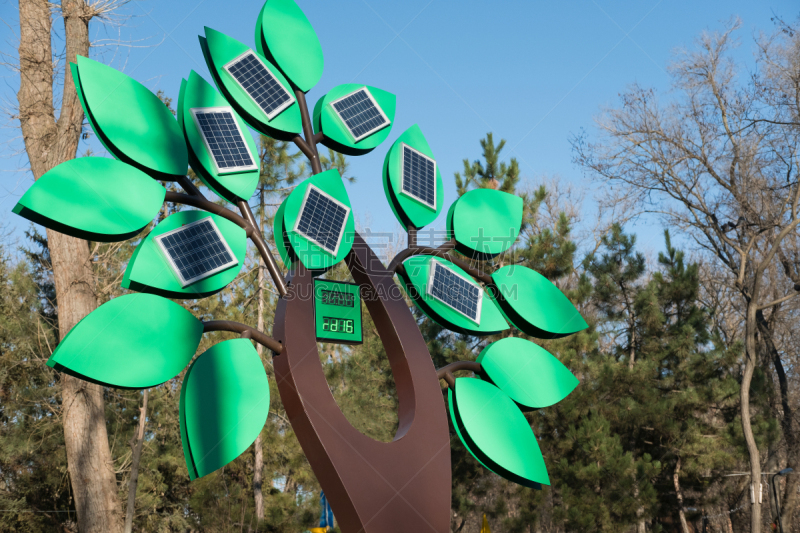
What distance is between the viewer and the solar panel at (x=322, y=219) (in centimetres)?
466

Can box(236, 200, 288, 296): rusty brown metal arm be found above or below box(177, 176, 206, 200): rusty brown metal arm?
below

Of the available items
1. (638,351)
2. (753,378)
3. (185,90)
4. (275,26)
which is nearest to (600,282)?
(638,351)

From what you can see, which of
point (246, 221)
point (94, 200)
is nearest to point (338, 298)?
point (246, 221)

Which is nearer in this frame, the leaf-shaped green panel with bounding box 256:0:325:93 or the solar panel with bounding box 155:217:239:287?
the solar panel with bounding box 155:217:239:287

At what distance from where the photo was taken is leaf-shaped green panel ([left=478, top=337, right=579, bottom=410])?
555 cm

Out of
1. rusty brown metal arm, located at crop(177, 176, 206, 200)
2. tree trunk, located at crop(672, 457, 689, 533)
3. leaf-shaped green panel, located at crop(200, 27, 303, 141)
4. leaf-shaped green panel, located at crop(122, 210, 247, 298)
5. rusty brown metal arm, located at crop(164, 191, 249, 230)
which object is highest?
leaf-shaped green panel, located at crop(200, 27, 303, 141)

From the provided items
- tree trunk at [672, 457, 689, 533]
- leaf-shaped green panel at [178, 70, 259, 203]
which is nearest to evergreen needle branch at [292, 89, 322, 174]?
leaf-shaped green panel at [178, 70, 259, 203]

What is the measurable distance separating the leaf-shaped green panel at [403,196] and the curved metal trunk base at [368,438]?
0.66 meters

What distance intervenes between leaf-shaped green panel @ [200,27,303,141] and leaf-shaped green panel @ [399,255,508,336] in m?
1.56

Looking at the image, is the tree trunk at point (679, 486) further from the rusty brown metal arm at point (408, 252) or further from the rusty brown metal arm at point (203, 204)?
the rusty brown metal arm at point (203, 204)

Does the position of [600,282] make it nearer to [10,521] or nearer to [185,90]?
[185,90]

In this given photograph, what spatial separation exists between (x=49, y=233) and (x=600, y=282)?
10379 millimetres

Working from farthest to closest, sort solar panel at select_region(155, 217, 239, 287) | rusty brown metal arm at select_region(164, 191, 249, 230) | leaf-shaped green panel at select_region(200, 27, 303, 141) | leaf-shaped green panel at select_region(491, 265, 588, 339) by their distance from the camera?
leaf-shaped green panel at select_region(491, 265, 588, 339) < leaf-shaped green panel at select_region(200, 27, 303, 141) < rusty brown metal arm at select_region(164, 191, 249, 230) < solar panel at select_region(155, 217, 239, 287)

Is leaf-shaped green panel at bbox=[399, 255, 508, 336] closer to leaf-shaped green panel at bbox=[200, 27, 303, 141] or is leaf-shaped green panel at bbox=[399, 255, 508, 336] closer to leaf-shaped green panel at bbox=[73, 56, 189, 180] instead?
leaf-shaped green panel at bbox=[200, 27, 303, 141]
